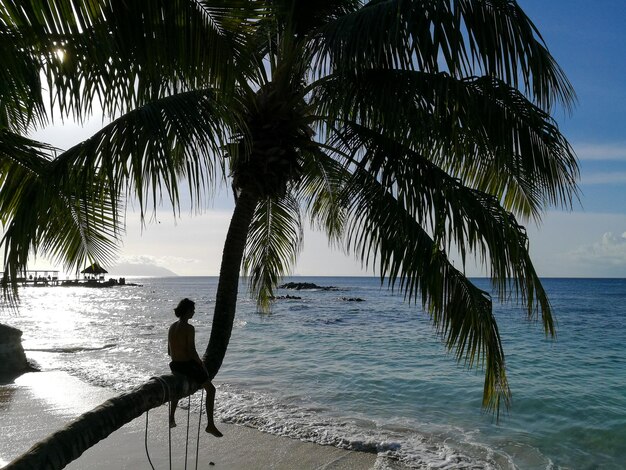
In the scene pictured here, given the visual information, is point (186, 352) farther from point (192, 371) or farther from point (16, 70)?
point (16, 70)

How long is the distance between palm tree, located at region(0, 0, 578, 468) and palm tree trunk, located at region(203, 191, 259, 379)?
0.05ft

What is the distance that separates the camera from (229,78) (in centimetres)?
436

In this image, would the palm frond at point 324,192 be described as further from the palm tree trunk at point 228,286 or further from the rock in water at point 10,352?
the rock in water at point 10,352

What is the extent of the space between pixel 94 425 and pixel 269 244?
634 centimetres

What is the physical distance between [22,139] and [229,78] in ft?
7.27

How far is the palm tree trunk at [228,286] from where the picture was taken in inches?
196

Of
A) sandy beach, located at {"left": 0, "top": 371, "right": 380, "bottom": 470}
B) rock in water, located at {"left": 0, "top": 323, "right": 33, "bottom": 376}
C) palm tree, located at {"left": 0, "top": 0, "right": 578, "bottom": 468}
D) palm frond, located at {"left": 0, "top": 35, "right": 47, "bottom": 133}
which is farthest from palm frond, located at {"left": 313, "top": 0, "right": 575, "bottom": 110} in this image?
rock in water, located at {"left": 0, "top": 323, "right": 33, "bottom": 376}

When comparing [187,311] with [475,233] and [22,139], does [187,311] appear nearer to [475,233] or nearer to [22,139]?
[22,139]

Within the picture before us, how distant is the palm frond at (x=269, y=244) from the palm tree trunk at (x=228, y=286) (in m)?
3.67

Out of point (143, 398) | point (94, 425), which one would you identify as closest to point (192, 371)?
point (143, 398)

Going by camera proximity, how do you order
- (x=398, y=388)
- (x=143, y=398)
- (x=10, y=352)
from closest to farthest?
(x=143, y=398) → (x=10, y=352) → (x=398, y=388)

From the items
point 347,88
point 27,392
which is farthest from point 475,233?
point 27,392

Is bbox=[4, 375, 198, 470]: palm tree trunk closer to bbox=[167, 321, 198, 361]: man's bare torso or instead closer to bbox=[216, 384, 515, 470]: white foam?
bbox=[167, 321, 198, 361]: man's bare torso

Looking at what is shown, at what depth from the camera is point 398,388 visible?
48.3 feet
